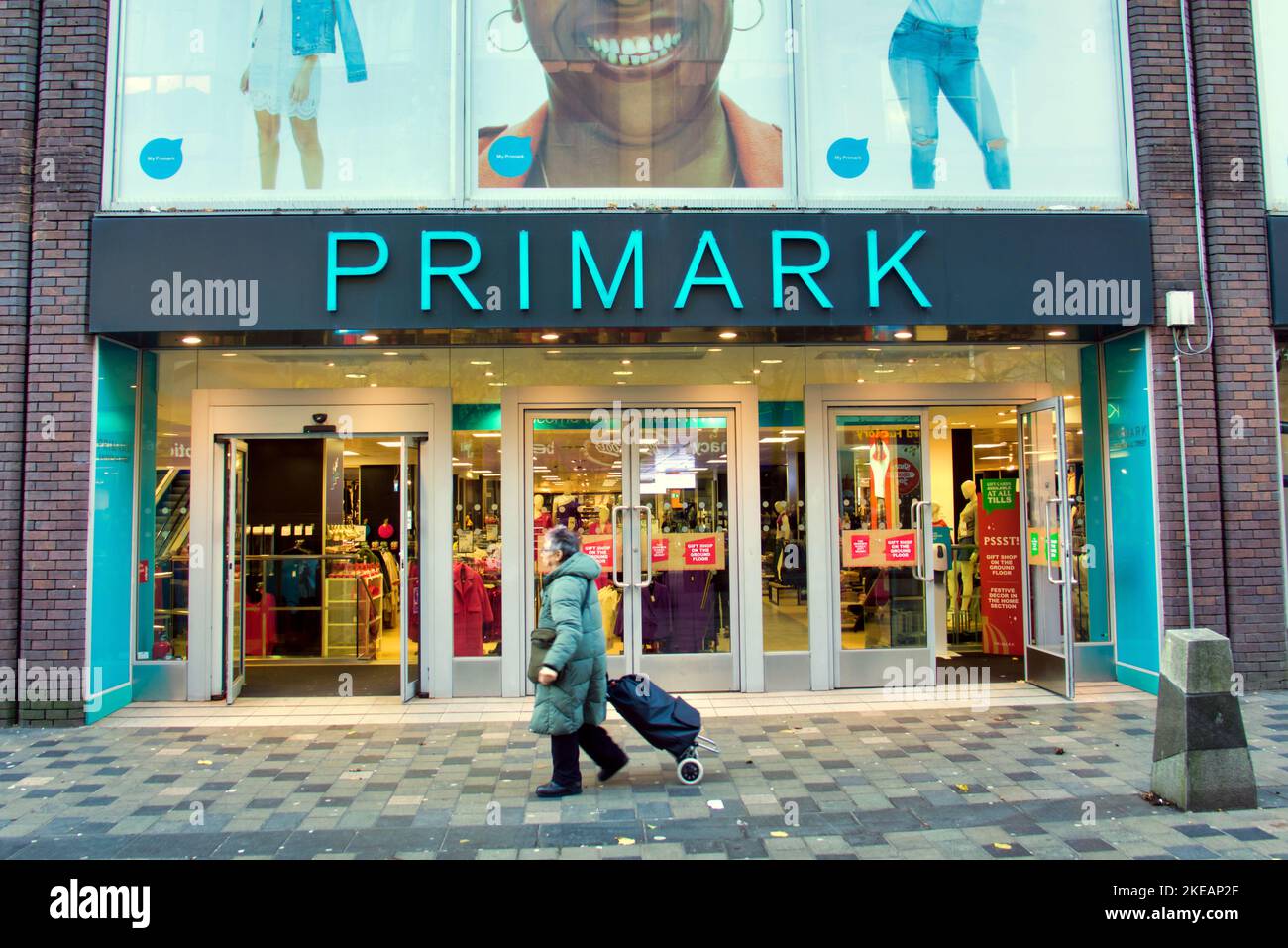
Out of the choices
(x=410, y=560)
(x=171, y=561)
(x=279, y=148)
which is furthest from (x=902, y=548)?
(x=171, y=561)

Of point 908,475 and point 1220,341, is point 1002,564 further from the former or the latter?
point 1220,341

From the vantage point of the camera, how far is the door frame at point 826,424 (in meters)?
8.05

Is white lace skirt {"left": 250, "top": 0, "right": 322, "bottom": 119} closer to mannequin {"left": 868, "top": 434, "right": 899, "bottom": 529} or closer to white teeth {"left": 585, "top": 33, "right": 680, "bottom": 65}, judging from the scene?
white teeth {"left": 585, "top": 33, "right": 680, "bottom": 65}

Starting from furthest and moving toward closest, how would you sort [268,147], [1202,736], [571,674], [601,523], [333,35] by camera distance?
[601,523] < [333,35] < [268,147] < [571,674] < [1202,736]

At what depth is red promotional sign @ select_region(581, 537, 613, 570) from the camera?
798cm

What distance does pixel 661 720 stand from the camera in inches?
214

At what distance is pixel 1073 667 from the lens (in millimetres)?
7680

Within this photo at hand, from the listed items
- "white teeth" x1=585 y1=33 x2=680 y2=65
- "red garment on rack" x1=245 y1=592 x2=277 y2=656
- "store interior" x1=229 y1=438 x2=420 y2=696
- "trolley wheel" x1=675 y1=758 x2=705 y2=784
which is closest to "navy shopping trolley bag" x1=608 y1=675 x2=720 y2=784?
"trolley wheel" x1=675 y1=758 x2=705 y2=784

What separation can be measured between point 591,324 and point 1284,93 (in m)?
6.73

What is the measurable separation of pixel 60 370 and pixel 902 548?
295 inches

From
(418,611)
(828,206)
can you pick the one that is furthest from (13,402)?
(828,206)

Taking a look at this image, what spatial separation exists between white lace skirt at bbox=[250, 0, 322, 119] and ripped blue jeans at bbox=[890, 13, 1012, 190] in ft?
17.2

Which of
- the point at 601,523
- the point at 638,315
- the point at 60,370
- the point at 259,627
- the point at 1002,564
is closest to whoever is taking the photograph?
the point at 60,370

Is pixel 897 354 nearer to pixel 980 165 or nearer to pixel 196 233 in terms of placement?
pixel 980 165
